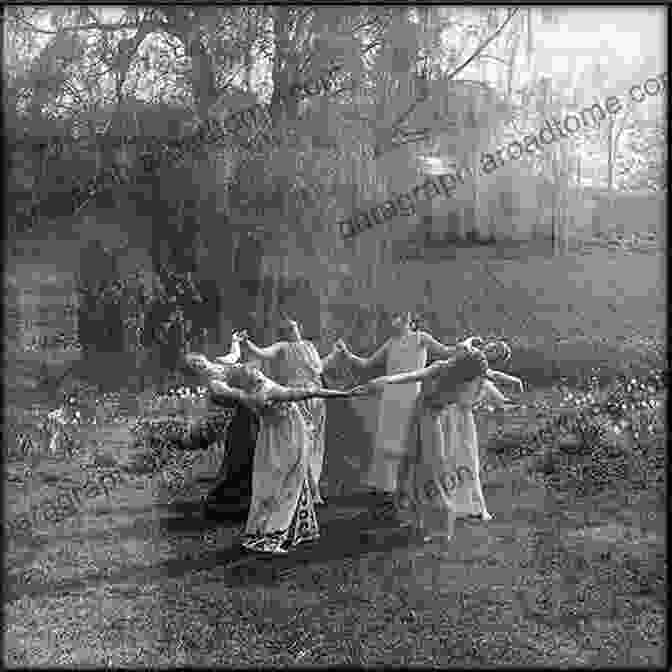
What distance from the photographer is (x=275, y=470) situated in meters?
4.53

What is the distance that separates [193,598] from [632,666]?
7.35 feet

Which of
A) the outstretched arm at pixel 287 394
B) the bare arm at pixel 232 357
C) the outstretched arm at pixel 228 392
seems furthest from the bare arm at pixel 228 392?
the bare arm at pixel 232 357

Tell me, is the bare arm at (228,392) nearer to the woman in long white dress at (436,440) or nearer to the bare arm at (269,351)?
the bare arm at (269,351)

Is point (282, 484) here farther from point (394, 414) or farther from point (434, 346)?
point (434, 346)

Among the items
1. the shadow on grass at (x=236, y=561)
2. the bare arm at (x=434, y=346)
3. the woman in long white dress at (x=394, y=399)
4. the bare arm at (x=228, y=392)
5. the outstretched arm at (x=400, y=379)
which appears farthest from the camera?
the woman in long white dress at (x=394, y=399)

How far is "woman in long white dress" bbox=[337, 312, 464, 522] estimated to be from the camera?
17.7ft

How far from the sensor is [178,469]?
18.3 ft

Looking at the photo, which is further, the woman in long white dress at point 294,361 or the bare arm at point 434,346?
the bare arm at point 434,346

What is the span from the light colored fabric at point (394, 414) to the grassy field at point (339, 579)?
17 cm

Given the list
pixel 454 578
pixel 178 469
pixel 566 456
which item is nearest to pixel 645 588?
pixel 454 578

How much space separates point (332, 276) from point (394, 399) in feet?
3.71

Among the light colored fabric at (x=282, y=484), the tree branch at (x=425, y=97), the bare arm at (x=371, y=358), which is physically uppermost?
the tree branch at (x=425, y=97)

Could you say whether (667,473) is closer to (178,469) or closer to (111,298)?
(178,469)

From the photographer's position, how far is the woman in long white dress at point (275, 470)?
442 centimetres
